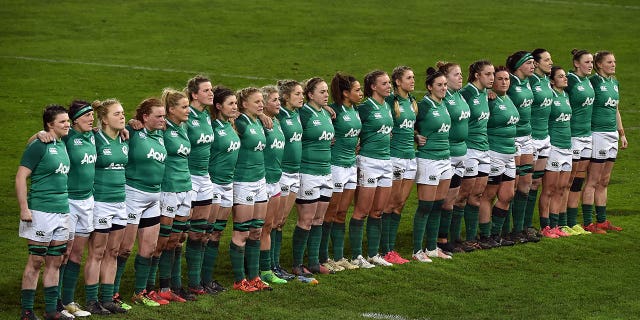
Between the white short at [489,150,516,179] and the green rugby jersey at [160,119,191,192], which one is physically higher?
the green rugby jersey at [160,119,191,192]

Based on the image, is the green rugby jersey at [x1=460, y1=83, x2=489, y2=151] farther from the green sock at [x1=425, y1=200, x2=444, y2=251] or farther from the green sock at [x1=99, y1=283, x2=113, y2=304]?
the green sock at [x1=99, y1=283, x2=113, y2=304]

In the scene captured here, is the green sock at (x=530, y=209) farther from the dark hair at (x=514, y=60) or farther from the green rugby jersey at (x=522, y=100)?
the dark hair at (x=514, y=60)

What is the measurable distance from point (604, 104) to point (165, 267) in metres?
7.20

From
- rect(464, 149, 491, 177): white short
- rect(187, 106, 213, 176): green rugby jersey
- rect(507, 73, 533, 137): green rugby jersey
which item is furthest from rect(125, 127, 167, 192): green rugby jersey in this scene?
rect(507, 73, 533, 137): green rugby jersey

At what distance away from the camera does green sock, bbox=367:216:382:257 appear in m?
15.8

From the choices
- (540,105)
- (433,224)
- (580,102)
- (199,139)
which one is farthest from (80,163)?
(580,102)

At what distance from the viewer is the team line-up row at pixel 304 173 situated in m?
12.9

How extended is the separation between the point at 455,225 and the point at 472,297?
103 inches

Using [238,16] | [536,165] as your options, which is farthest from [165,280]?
[238,16]

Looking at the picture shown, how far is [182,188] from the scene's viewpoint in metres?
13.7

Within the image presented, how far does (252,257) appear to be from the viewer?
14.4m

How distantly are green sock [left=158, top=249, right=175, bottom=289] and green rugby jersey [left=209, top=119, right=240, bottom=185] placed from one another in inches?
38.0

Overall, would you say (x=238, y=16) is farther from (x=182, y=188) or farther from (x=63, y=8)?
(x=182, y=188)

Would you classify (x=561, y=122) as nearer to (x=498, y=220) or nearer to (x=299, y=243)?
(x=498, y=220)
